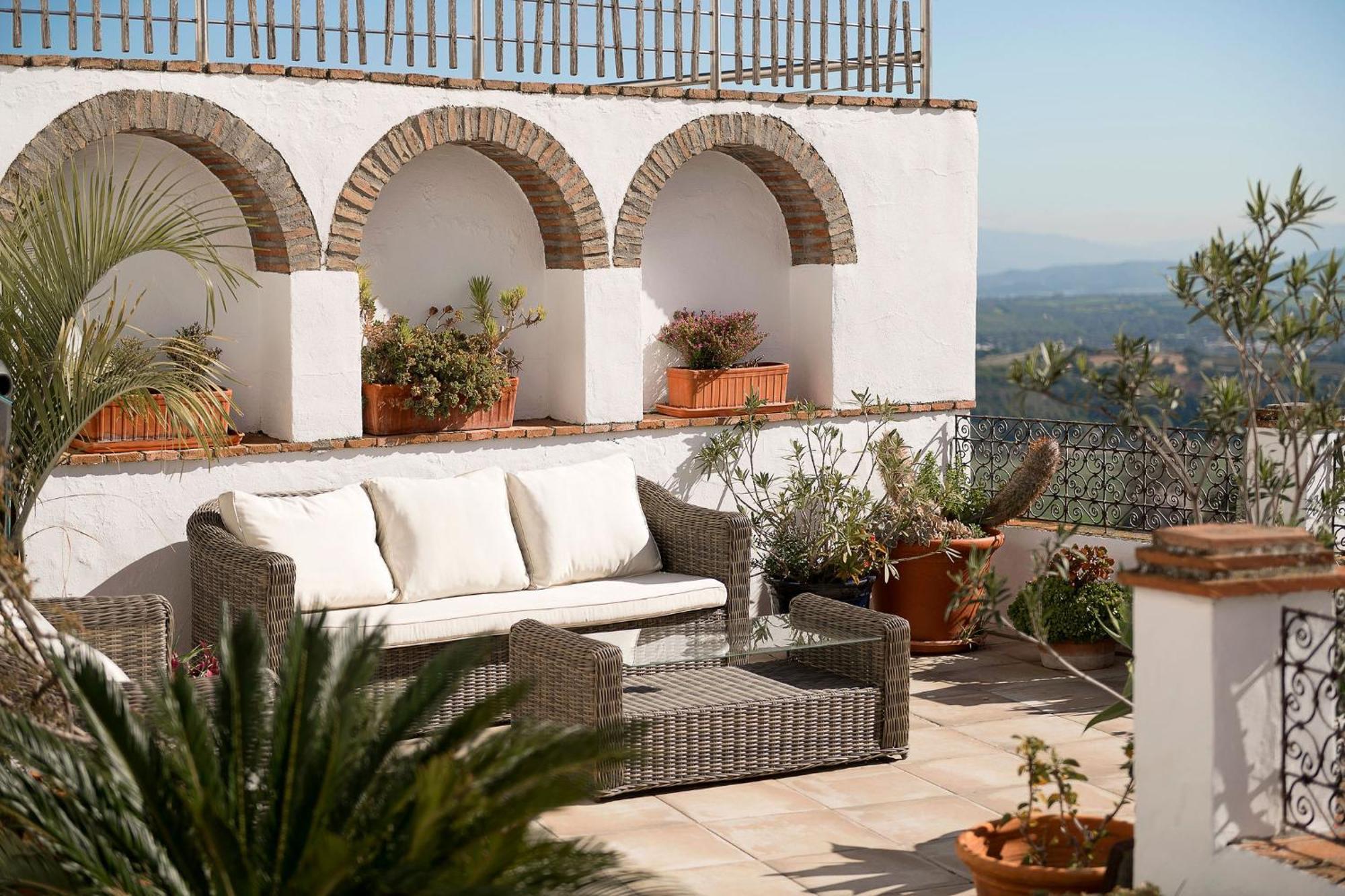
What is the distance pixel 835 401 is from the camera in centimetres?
947

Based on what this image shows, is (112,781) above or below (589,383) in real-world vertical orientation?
below

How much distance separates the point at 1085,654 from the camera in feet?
28.4

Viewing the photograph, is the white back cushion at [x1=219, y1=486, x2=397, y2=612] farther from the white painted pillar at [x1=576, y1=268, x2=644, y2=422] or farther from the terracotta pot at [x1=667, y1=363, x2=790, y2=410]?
the terracotta pot at [x1=667, y1=363, x2=790, y2=410]

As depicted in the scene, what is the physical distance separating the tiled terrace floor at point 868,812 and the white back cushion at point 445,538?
157 centimetres

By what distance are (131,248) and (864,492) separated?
4.22 metres

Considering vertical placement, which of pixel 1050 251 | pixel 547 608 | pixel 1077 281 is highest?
pixel 1050 251

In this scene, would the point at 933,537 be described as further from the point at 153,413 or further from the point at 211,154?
the point at 211,154

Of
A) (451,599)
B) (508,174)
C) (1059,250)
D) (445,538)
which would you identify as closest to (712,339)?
(508,174)

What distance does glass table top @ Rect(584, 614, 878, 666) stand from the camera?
6.66m

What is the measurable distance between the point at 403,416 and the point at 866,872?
379 cm

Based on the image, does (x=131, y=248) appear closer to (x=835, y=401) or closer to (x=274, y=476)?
(x=274, y=476)

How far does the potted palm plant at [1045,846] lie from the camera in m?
4.73

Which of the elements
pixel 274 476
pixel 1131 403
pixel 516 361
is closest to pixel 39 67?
pixel 274 476

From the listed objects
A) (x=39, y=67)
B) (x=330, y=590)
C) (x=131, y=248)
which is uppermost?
(x=39, y=67)
